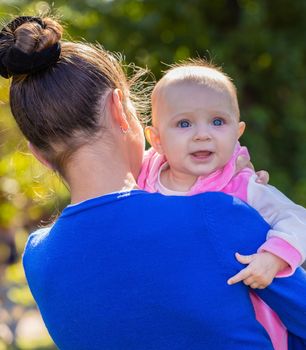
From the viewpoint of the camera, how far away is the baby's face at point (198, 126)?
205cm

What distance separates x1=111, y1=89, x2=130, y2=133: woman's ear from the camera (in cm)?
196

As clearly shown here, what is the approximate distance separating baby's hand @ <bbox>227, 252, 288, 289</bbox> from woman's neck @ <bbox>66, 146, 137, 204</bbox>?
0.31 metres

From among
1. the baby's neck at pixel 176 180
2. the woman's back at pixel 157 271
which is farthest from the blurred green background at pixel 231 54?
the woman's back at pixel 157 271

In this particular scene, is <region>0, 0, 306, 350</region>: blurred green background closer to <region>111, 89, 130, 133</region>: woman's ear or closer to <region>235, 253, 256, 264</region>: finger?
<region>111, 89, 130, 133</region>: woman's ear

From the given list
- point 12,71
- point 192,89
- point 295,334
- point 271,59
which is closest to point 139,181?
point 192,89

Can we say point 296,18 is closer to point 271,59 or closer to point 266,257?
point 271,59

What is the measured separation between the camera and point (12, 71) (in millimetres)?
1999

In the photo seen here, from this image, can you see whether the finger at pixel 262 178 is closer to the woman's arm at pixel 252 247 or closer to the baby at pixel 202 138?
the baby at pixel 202 138

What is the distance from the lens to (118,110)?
6.42 ft

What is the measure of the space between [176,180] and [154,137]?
0.12 m

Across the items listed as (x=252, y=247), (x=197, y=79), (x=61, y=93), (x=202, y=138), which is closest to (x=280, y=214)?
(x=252, y=247)

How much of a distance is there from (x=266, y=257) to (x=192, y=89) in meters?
0.48

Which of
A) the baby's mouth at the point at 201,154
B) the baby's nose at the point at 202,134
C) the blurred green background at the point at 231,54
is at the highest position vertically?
the baby's nose at the point at 202,134

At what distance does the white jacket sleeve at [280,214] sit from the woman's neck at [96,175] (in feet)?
0.91
